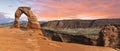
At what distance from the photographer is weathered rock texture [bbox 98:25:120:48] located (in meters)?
45.8

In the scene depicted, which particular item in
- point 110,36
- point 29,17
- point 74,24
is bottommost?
point 74,24

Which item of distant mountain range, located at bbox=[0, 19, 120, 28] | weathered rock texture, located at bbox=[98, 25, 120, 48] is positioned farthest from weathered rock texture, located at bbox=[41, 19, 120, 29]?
weathered rock texture, located at bbox=[98, 25, 120, 48]

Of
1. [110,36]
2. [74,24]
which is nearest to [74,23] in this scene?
[74,24]

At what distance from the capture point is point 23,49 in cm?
2395

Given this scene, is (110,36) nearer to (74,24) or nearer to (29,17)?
(29,17)

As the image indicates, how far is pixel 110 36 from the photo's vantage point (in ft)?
152

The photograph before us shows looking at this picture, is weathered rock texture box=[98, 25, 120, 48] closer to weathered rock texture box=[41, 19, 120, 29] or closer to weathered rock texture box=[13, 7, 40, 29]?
weathered rock texture box=[13, 7, 40, 29]

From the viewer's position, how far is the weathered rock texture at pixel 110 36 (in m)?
45.8

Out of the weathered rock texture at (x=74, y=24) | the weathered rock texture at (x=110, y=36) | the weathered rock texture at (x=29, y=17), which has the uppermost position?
the weathered rock texture at (x=29, y=17)

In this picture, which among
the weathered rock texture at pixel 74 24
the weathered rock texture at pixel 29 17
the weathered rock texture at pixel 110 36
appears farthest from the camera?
the weathered rock texture at pixel 74 24

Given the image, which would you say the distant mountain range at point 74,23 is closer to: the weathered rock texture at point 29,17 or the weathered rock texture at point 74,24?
the weathered rock texture at point 74,24

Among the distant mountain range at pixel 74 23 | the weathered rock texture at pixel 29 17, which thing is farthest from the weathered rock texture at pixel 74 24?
the weathered rock texture at pixel 29 17

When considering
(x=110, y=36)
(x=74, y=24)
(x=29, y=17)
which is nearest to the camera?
(x=29, y=17)

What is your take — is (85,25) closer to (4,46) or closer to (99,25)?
(99,25)
